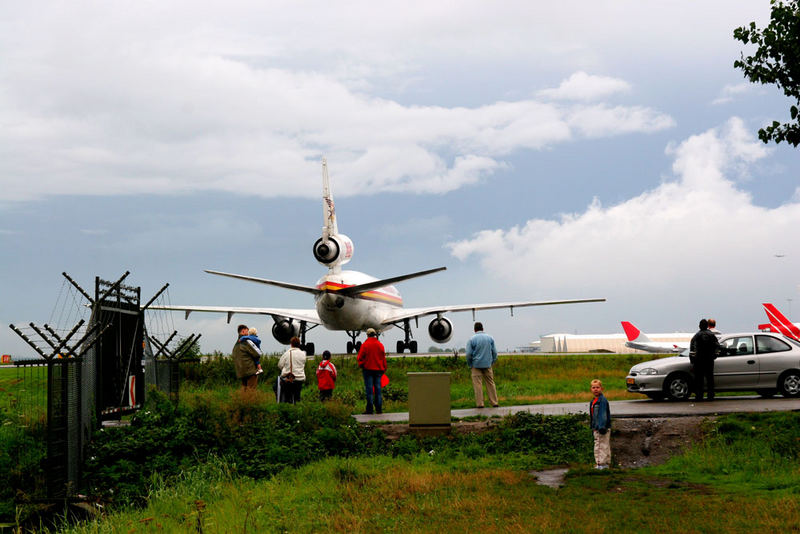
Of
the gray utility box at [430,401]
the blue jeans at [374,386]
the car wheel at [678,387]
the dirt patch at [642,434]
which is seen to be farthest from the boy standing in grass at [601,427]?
the car wheel at [678,387]

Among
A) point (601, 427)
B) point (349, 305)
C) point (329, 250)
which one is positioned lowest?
point (601, 427)

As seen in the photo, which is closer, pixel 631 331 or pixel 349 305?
pixel 349 305

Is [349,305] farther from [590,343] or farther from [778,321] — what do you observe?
[590,343]

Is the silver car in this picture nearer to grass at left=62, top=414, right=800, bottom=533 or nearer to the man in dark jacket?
grass at left=62, top=414, right=800, bottom=533

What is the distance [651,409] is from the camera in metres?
18.2

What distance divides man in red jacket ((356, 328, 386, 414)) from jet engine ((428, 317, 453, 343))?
29.4m

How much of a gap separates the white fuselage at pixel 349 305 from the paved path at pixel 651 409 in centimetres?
2202

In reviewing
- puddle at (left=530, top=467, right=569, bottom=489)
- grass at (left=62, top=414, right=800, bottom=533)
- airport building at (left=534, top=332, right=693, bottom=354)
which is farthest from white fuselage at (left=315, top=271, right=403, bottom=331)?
airport building at (left=534, top=332, right=693, bottom=354)

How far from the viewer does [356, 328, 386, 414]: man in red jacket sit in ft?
60.6

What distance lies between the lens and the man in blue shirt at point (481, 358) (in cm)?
1923

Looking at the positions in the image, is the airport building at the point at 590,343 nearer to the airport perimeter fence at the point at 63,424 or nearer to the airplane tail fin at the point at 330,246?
the airplane tail fin at the point at 330,246

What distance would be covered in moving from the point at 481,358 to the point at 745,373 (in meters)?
6.78

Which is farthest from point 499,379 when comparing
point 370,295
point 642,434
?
point 642,434

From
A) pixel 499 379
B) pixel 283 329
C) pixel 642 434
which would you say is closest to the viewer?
pixel 642 434
